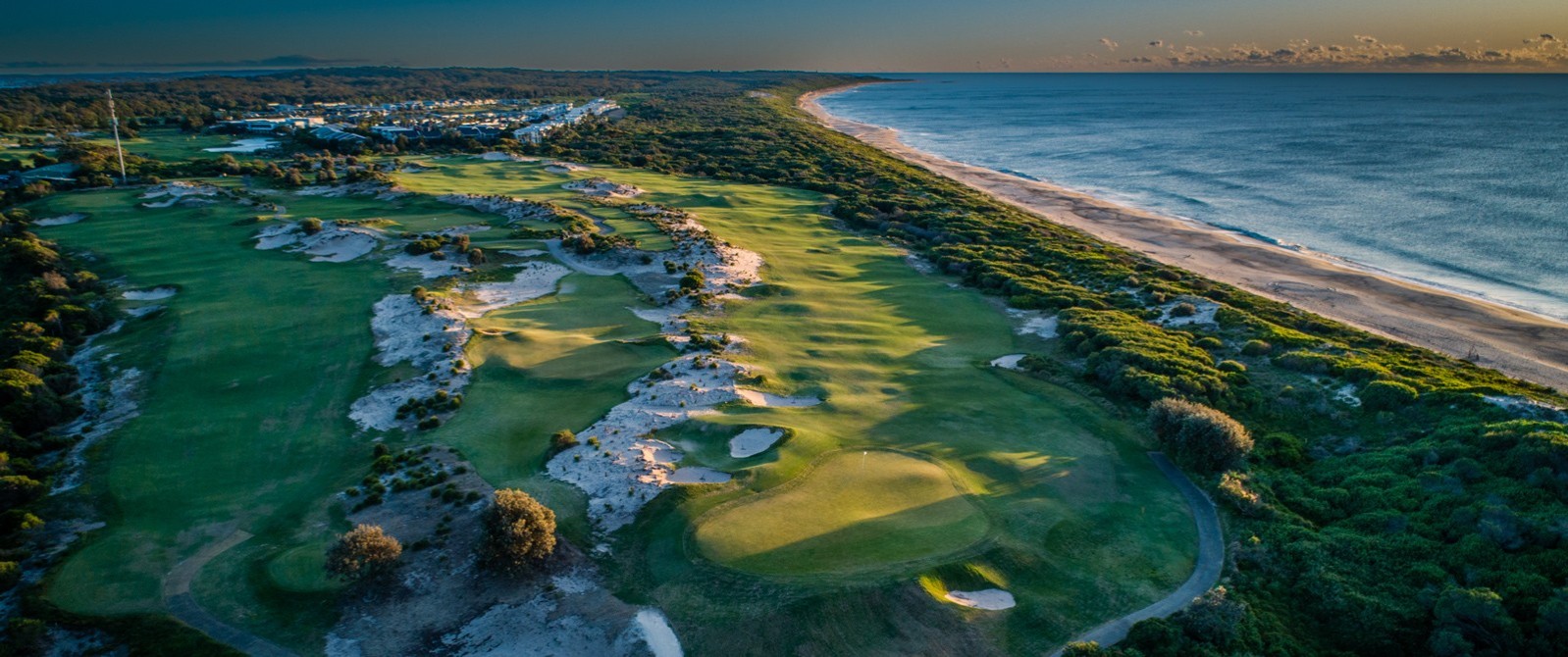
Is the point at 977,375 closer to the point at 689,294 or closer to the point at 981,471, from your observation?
the point at 981,471

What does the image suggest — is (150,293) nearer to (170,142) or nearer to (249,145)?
(249,145)

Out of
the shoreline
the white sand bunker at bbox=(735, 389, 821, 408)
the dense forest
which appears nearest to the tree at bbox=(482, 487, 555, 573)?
the white sand bunker at bbox=(735, 389, 821, 408)

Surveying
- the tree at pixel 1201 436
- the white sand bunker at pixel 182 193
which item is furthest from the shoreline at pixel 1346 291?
the white sand bunker at pixel 182 193

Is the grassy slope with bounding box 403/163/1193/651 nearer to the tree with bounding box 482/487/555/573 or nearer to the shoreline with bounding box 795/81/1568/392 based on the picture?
the tree with bounding box 482/487/555/573

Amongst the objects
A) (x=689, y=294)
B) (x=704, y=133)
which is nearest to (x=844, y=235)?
(x=689, y=294)

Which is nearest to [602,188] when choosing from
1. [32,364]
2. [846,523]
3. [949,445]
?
[32,364]

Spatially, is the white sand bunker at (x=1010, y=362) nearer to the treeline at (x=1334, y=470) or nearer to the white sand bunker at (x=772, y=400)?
the treeline at (x=1334, y=470)
